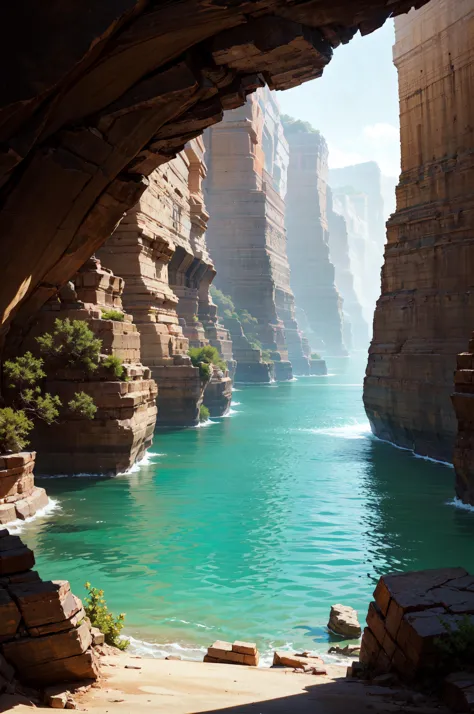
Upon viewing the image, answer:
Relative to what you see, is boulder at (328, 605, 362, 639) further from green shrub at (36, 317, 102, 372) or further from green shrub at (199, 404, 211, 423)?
green shrub at (199, 404, 211, 423)

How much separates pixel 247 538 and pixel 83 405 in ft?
23.4

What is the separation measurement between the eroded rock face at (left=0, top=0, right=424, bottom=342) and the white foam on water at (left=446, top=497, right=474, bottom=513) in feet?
40.4

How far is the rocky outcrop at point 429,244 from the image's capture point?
27188 millimetres

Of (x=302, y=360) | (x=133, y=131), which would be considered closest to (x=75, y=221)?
(x=133, y=131)

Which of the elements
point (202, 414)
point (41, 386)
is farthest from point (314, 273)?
point (41, 386)

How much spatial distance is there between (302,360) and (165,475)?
102m

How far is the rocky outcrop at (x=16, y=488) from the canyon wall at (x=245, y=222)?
249ft

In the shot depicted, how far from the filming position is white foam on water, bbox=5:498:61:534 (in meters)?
16.3

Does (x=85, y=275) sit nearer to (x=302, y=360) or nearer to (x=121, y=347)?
(x=121, y=347)

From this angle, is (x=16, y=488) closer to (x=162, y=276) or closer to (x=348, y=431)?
(x=162, y=276)

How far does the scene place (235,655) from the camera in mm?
9461

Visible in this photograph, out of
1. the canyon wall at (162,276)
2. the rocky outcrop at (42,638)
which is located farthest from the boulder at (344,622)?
the canyon wall at (162,276)

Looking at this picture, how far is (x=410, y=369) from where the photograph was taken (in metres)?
29.4

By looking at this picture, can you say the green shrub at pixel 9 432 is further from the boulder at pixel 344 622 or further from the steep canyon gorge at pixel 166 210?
the boulder at pixel 344 622
